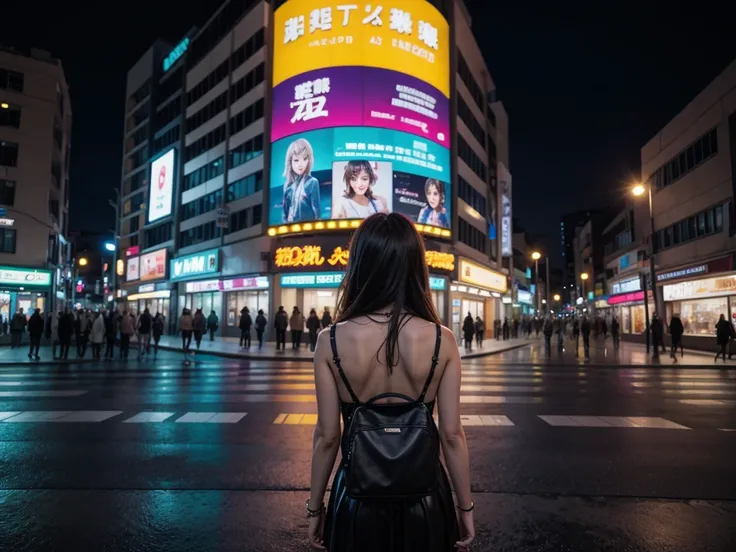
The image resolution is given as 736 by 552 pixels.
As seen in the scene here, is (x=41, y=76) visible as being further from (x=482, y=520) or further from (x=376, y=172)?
(x=482, y=520)

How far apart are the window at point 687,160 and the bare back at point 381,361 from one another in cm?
3077

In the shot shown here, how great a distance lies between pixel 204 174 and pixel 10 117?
532 inches

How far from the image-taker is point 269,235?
110 feet

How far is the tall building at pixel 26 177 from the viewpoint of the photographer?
117 ft

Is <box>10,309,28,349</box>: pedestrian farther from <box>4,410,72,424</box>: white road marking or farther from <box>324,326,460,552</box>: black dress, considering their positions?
<box>324,326,460,552</box>: black dress

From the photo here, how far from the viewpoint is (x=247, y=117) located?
37.9 meters

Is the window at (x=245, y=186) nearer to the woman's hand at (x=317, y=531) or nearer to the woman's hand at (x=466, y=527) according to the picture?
the woman's hand at (x=317, y=531)

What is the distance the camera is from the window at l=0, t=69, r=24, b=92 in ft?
123

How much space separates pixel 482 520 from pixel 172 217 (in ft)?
156

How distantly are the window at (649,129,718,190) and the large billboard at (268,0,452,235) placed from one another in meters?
13.6

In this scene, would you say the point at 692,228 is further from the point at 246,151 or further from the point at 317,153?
the point at 246,151

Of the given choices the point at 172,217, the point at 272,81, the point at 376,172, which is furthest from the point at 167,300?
the point at 376,172

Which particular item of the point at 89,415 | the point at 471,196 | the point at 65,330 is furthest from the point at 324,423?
the point at 471,196

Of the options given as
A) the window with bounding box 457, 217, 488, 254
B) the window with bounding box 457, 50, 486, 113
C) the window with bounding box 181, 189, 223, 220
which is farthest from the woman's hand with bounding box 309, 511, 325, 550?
the window with bounding box 457, 50, 486, 113
